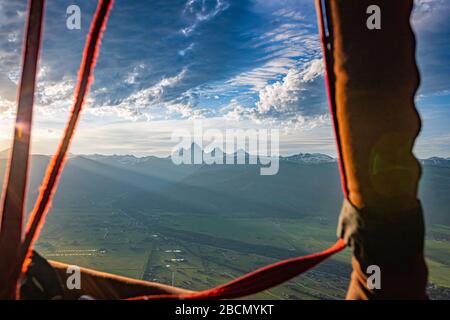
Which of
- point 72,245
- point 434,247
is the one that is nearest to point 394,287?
point 72,245

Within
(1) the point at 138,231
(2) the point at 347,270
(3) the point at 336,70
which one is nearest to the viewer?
(3) the point at 336,70

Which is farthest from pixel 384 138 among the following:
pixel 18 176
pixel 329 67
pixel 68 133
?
pixel 18 176

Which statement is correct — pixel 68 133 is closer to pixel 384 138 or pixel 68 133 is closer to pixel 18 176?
pixel 18 176

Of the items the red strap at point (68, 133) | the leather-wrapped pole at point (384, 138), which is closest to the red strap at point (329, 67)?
the leather-wrapped pole at point (384, 138)

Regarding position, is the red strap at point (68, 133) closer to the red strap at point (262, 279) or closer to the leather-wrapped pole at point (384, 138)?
the red strap at point (262, 279)

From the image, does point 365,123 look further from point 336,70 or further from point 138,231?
point 138,231

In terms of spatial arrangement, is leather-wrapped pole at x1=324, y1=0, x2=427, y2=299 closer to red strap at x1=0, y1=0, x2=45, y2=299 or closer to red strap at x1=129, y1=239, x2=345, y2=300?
red strap at x1=129, y1=239, x2=345, y2=300
